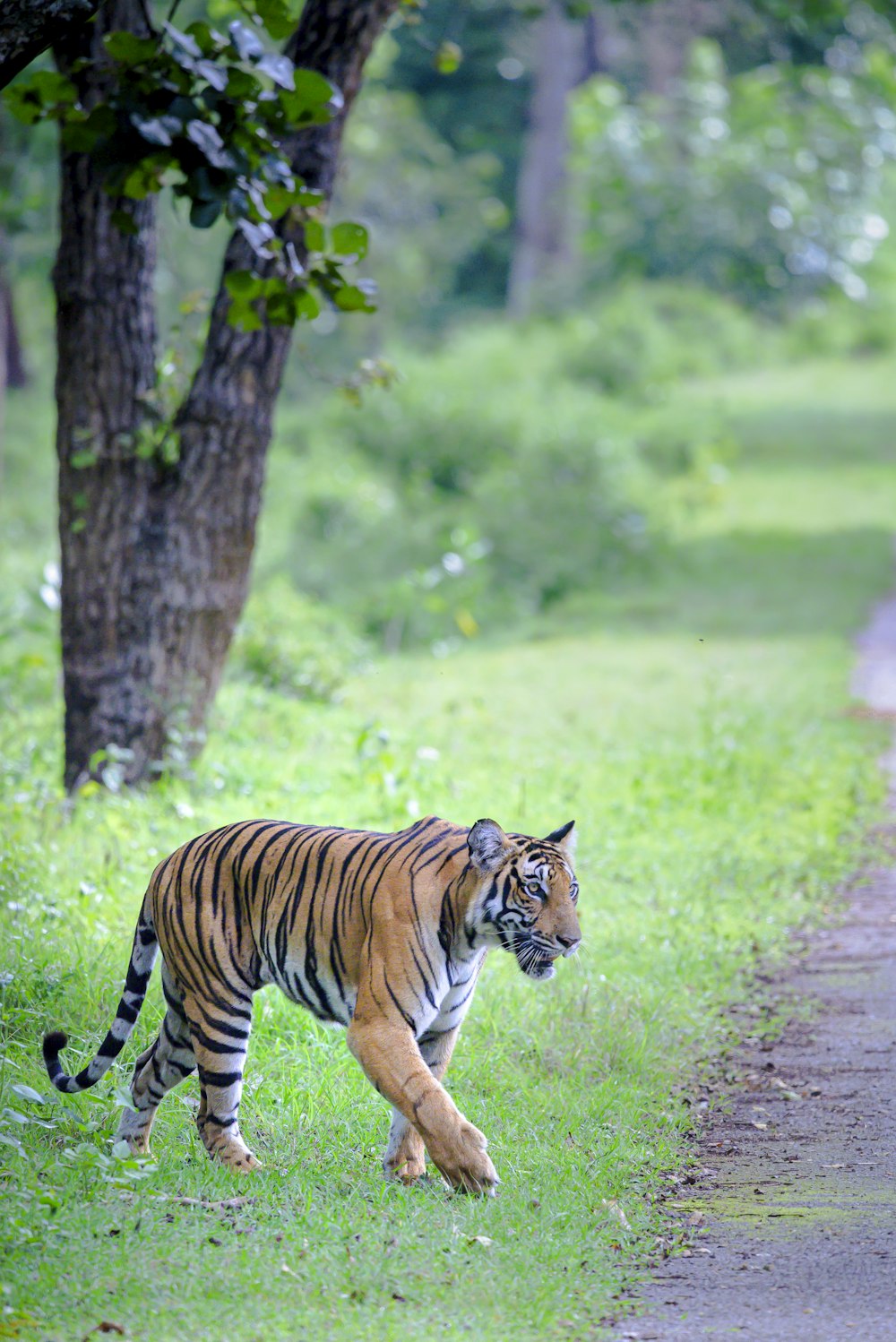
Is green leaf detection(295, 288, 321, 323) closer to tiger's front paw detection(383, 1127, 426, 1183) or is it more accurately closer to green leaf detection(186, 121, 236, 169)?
green leaf detection(186, 121, 236, 169)

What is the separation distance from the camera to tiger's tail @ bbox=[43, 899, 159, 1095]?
4.22m

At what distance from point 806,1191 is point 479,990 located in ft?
5.53

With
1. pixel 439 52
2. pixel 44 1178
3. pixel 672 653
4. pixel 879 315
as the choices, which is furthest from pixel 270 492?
pixel 879 315

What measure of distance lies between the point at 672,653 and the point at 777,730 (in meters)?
3.37

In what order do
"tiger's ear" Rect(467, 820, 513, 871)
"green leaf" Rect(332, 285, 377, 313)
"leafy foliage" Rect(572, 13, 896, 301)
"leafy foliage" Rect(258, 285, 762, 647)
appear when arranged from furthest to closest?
"leafy foliage" Rect(572, 13, 896, 301), "leafy foliage" Rect(258, 285, 762, 647), "green leaf" Rect(332, 285, 377, 313), "tiger's ear" Rect(467, 820, 513, 871)

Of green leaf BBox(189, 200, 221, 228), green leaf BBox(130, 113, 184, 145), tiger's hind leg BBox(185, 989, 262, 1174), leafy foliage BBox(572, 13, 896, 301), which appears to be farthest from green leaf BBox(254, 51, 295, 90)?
leafy foliage BBox(572, 13, 896, 301)

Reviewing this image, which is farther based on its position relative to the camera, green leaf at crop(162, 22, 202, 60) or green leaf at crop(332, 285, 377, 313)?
green leaf at crop(332, 285, 377, 313)

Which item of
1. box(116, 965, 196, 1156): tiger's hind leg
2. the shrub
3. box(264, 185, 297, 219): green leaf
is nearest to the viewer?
box(116, 965, 196, 1156): tiger's hind leg

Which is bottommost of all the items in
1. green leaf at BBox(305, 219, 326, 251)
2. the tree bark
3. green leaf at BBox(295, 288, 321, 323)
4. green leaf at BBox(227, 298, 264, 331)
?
green leaf at BBox(227, 298, 264, 331)

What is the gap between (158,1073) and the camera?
4.50m

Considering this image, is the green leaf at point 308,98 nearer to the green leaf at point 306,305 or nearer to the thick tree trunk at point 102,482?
the green leaf at point 306,305

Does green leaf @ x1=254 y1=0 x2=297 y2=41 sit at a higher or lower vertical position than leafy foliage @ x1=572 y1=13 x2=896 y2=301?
higher

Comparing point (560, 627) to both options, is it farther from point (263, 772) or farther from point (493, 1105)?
point (493, 1105)

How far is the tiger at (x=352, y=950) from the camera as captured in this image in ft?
13.6
